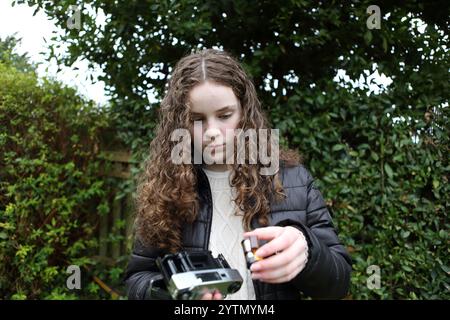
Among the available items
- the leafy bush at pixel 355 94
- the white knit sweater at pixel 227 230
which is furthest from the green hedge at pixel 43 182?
the white knit sweater at pixel 227 230

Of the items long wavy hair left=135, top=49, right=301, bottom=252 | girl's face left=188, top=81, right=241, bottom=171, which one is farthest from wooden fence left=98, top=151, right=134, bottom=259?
girl's face left=188, top=81, right=241, bottom=171

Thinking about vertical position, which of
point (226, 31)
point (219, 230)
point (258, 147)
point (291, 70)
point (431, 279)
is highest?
point (226, 31)

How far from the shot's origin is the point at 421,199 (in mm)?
2438

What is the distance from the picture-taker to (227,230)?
4.75 ft

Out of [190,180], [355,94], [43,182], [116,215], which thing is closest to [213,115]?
[190,180]

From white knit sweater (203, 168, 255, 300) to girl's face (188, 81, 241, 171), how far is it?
14cm

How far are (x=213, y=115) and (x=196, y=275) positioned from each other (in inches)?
23.0

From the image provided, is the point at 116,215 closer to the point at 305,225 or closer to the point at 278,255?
the point at 305,225

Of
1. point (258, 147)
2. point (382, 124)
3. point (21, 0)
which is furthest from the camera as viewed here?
point (21, 0)

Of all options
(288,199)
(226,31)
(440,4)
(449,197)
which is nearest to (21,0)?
(226,31)

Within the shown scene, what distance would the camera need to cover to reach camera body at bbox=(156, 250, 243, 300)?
0.91 metres
